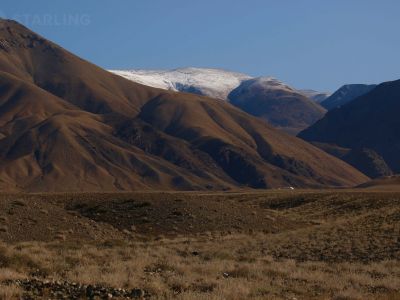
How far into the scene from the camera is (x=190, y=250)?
105ft

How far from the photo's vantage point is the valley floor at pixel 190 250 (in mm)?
17812

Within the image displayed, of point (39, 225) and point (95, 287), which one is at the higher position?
point (95, 287)

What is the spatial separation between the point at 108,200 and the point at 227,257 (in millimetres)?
23270

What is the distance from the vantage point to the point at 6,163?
Result: 7589 inches

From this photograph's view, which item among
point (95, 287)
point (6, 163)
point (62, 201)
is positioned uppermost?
point (95, 287)

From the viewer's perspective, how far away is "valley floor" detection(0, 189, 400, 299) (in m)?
17.8

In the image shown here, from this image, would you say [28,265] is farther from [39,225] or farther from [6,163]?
[6,163]

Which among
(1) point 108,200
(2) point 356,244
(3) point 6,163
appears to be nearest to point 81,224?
(1) point 108,200

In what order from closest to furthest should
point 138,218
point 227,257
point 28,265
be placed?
point 28,265 → point 227,257 → point 138,218

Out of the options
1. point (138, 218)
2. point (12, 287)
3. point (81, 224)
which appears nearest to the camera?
point (12, 287)

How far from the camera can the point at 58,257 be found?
81.5 ft

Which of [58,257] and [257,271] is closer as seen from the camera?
[257,271]

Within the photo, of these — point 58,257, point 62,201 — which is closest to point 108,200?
point 62,201

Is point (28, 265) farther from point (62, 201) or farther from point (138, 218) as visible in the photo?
point (62, 201)
